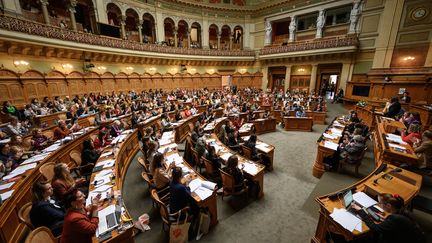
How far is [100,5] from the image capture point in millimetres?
14352

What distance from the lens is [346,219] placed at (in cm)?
243

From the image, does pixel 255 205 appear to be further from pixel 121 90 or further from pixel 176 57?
pixel 176 57

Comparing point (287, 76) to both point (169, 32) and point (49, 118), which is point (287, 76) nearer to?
point (169, 32)

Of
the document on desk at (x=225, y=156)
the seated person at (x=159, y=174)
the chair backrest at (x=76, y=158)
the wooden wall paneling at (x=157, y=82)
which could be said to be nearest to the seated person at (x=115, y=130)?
the chair backrest at (x=76, y=158)

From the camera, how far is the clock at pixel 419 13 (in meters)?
12.5

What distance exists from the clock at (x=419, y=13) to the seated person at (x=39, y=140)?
22.5m

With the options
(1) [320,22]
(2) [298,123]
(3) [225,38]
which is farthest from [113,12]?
(1) [320,22]

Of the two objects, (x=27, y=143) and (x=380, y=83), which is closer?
(x=27, y=143)

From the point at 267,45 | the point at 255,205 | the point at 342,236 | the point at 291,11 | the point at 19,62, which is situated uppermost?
the point at 291,11

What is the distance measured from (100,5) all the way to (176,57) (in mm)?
7255

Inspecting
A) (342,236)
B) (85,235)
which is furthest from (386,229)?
(85,235)

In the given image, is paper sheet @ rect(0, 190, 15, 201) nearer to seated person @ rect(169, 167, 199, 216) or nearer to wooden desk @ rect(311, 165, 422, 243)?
seated person @ rect(169, 167, 199, 216)

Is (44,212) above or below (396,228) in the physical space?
below

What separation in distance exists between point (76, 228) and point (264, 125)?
853 centimetres
